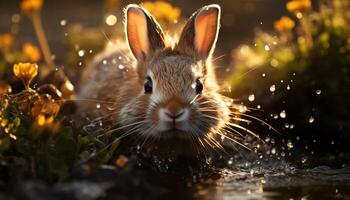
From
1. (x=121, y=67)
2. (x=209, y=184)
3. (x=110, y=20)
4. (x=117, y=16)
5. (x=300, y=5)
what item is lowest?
(x=209, y=184)

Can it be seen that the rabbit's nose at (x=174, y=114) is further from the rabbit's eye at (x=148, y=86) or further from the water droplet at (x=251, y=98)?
the water droplet at (x=251, y=98)

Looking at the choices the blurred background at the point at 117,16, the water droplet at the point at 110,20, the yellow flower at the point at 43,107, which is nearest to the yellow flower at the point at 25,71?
the yellow flower at the point at 43,107

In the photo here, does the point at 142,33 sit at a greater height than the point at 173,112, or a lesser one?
greater

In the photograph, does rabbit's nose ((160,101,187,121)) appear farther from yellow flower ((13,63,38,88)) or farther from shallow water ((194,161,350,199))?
yellow flower ((13,63,38,88))

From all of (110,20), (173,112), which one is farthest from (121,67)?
(110,20)

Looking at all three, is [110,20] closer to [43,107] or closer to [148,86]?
[148,86]

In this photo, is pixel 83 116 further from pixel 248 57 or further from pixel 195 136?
pixel 248 57

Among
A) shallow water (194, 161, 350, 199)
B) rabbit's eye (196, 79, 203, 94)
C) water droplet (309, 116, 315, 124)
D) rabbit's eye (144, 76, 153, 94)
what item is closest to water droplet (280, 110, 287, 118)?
water droplet (309, 116, 315, 124)
